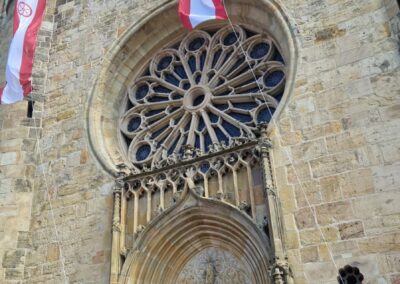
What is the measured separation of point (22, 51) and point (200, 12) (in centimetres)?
355

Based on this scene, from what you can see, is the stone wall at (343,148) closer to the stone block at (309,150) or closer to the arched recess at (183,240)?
the stone block at (309,150)

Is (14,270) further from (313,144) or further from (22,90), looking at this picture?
(313,144)

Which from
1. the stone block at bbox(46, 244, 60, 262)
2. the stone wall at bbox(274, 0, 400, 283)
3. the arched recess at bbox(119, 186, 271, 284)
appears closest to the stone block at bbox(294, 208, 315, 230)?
the stone wall at bbox(274, 0, 400, 283)

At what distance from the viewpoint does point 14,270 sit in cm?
831

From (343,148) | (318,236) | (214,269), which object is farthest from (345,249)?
(214,269)

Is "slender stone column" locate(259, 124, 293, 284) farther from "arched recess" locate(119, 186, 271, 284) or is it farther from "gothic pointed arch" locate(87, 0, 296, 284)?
"arched recess" locate(119, 186, 271, 284)

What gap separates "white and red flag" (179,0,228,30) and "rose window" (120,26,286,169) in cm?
94

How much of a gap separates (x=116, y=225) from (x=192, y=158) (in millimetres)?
1532

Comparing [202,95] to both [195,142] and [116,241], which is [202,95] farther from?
[116,241]

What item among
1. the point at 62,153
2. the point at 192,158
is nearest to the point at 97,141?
the point at 62,153

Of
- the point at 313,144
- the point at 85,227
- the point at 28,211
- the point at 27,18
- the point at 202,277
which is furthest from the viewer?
the point at 27,18

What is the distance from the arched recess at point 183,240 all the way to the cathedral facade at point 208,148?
0.8 inches

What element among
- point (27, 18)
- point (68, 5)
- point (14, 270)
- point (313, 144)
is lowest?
point (14, 270)

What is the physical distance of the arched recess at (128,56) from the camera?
8781 mm
